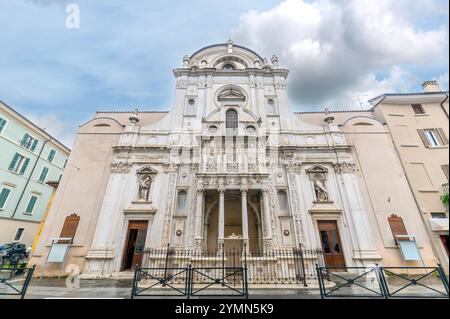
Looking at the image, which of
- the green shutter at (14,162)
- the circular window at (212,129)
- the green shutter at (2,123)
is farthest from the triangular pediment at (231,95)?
the green shutter at (14,162)

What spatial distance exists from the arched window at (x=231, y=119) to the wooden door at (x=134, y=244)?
9.67 m

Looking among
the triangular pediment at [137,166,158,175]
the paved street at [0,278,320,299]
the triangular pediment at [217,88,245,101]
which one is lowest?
the paved street at [0,278,320,299]

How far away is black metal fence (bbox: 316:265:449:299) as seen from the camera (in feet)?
20.4

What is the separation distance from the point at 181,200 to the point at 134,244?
3987mm

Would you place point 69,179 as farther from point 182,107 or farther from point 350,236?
point 350,236

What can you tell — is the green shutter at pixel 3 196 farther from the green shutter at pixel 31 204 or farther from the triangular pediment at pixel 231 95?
the triangular pediment at pixel 231 95

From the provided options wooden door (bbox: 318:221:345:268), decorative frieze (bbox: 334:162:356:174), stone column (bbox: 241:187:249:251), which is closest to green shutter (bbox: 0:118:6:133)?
stone column (bbox: 241:187:249:251)

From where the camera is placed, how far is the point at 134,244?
12461 mm

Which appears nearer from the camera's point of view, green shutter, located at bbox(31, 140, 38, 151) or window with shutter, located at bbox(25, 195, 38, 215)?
green shutter, located at bbox(31, 140, 38, 151)

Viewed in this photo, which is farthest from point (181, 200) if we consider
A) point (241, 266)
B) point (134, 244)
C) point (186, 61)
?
point (186, 61)

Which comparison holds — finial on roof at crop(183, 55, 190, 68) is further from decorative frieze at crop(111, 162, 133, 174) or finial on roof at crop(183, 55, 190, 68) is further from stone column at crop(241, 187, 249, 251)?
stone column at crop(241, 187, 249, 251)

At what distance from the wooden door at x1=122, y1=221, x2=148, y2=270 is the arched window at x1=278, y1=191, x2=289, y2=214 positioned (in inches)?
361
